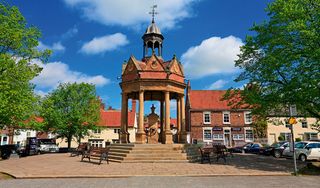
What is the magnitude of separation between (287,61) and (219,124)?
29175 mm

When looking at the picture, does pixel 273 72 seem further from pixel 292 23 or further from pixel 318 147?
pixel 318 147

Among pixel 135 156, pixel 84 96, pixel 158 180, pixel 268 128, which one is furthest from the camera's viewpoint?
pixel 268 128

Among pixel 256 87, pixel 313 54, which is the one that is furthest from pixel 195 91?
pixel 313 54

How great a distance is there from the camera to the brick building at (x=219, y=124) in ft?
135

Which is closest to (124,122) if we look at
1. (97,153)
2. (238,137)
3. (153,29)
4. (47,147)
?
(97,153)

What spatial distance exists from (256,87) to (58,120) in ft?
90.2

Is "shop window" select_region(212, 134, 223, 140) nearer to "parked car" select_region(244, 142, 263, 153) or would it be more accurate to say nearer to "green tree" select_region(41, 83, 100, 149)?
"parked car" select_region(244, 142, 263, 153)

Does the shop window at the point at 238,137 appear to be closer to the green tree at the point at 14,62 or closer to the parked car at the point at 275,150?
the parked car at the point at 275,150

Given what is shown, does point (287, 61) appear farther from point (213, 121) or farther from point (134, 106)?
point (134, 106)

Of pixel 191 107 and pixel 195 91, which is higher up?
pixel 195 91

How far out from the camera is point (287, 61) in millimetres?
13797

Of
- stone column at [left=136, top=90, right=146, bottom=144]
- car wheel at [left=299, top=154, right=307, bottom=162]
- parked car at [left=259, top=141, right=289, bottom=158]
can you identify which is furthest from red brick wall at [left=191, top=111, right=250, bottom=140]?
stone column at [left=136, top=90, right=146, bottom=144]

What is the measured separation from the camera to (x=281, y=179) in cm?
1022

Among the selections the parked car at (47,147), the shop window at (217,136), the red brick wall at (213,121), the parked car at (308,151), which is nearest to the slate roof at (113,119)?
the red brick wall at (213,121)
